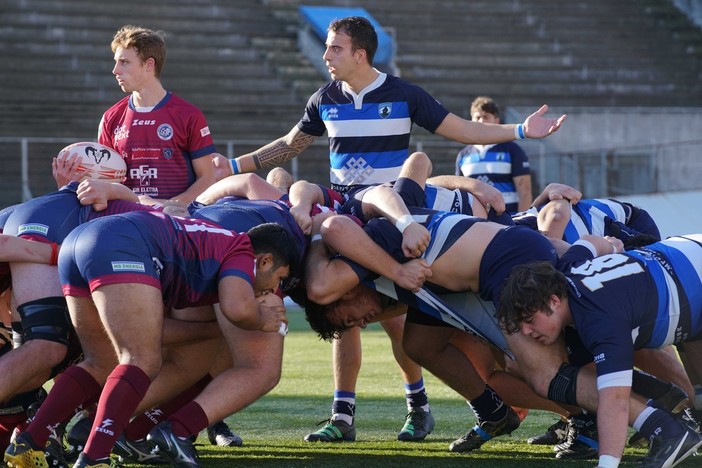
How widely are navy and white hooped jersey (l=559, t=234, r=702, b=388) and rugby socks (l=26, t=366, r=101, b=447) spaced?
2.09 m

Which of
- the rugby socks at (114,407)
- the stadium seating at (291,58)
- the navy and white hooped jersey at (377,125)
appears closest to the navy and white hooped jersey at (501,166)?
the navy and white hooped jersey at (377,125)

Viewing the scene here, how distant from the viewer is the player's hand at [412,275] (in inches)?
197

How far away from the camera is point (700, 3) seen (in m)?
26.5

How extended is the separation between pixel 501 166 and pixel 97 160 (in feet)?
16.0

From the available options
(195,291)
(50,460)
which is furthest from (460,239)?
(50,460)

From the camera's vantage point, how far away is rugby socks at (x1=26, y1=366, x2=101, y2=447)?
4621 millimetres

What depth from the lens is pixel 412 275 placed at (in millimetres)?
5008

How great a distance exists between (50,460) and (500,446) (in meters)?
2.28

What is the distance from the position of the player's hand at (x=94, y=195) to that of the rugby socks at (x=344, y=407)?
1.77 meters

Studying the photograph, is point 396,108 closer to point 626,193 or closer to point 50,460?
point 50,460

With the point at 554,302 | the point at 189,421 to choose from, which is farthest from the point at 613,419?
the point at 189,421

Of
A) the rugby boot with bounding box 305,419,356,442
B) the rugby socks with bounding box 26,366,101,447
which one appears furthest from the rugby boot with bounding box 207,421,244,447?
the rugby socks with bounding box 26,366,101,447

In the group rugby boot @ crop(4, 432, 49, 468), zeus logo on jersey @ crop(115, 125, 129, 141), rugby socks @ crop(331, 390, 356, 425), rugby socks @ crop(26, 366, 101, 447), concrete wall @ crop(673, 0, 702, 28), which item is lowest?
rugby socks @ crop(331, 390, 356, 425)

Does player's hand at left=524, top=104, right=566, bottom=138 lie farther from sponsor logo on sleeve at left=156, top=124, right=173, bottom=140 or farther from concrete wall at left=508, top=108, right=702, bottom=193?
concrete wall at left=508, top=108, right=702, bottom=193
